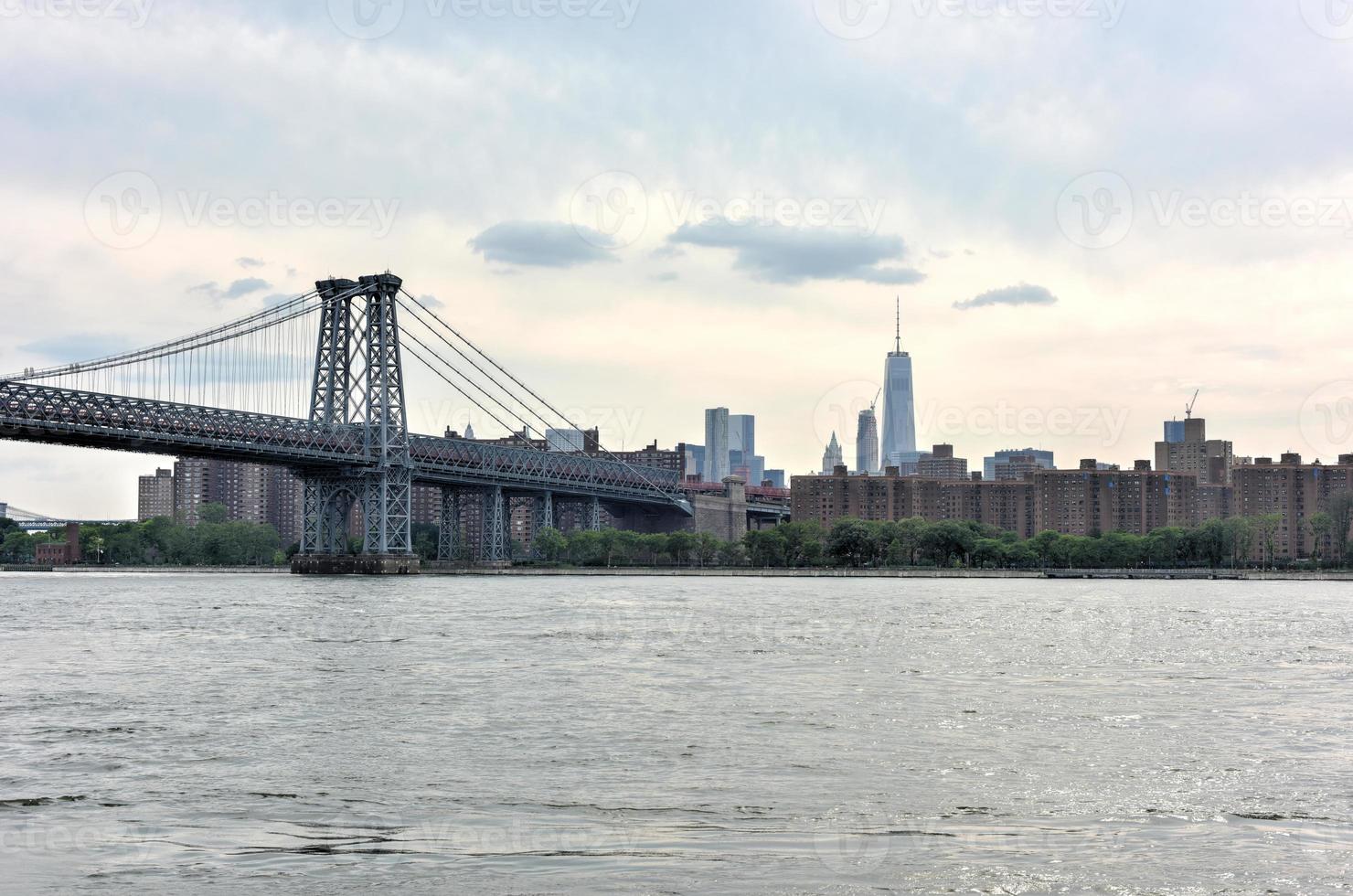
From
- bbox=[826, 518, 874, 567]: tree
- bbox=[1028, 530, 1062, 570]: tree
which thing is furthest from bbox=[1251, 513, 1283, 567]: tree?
bbox=[826, 518, 874, 567]: tree

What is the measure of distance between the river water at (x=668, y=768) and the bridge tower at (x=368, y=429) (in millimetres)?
70316

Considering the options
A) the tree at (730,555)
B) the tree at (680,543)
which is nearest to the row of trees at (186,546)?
the tree at (680,543)

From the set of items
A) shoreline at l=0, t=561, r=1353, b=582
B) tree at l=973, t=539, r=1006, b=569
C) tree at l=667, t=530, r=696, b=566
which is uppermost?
tree at l=667, t=530, r=696, b=566

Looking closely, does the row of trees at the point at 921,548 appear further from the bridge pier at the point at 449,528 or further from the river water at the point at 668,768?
the river water at the point at 668,768

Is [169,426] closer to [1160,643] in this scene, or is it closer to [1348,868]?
[1160,643]

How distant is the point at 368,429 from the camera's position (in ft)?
365

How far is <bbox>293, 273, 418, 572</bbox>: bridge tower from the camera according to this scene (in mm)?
112438

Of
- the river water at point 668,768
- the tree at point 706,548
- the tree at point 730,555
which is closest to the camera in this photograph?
the river water at point 668,768

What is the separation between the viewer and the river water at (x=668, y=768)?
12.9 metres

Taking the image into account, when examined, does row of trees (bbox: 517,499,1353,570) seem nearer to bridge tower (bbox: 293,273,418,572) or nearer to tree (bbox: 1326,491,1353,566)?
tree (bbox: 1326,491,1353,566)

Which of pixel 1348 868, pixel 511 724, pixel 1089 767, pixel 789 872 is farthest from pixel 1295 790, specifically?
pixel 511 724

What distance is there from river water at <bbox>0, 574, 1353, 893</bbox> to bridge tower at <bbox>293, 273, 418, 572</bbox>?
7032cm

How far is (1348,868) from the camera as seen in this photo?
1290 cm

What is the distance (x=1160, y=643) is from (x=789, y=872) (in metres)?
36.1
